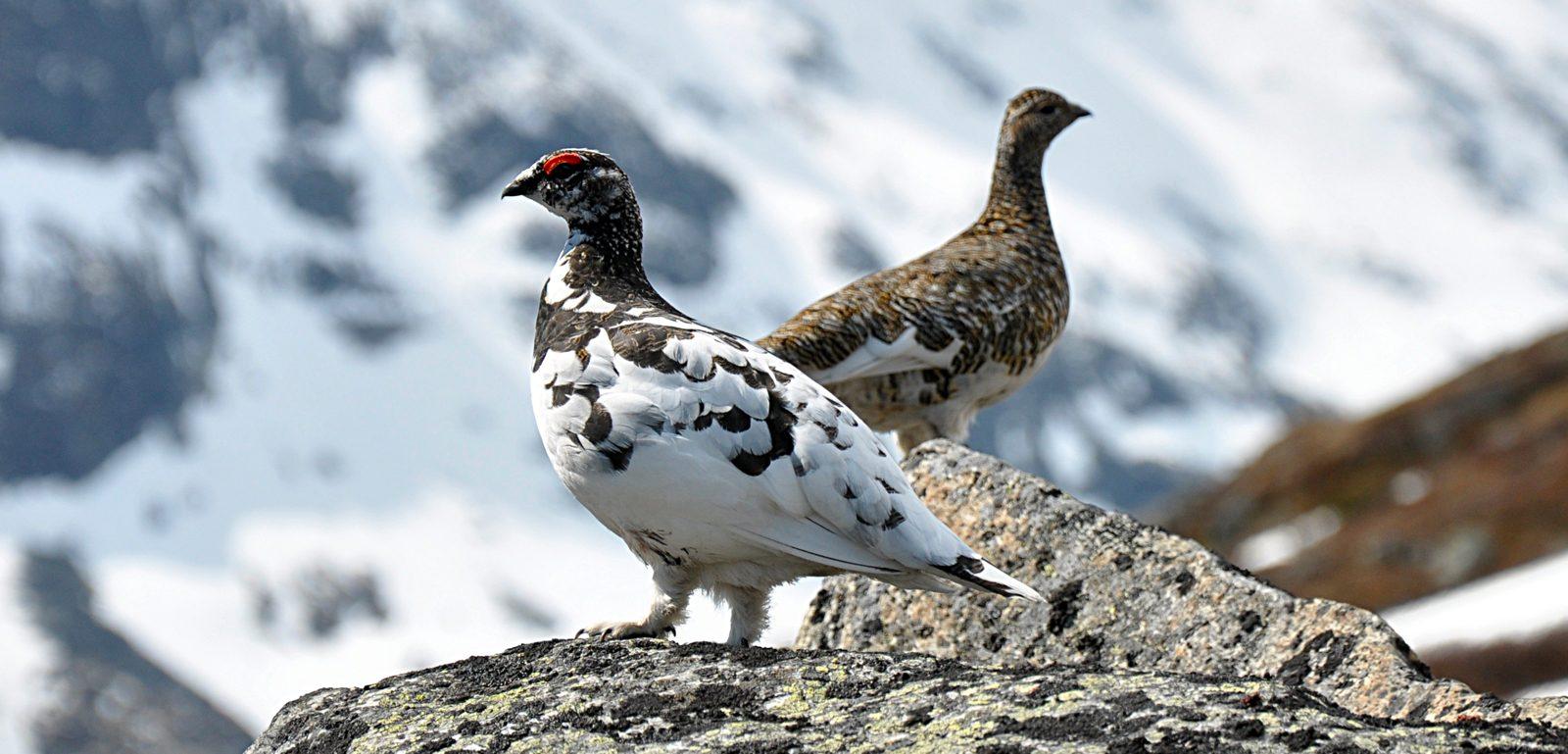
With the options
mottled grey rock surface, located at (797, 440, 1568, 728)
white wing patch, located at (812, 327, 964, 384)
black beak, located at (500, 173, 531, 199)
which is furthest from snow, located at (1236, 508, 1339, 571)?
black beak, located at (500, 173, 531, 199)

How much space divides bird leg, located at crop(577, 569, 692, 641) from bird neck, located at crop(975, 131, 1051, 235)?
5.11 meters

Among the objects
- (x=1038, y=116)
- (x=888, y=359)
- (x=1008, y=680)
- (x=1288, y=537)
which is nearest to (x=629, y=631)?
(x=1008, y=680)

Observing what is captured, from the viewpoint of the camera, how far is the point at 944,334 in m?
10.0

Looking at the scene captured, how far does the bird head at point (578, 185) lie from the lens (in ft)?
25.4

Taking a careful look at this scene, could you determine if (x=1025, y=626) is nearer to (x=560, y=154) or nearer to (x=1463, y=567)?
(x=560, y=154)

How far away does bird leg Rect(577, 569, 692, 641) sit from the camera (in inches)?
271

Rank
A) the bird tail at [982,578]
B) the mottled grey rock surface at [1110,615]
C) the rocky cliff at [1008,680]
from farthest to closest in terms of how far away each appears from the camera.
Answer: the mottled grey rock surface at [1110,615] < the bird tail at [982,578] < the rocky cliff at [1008,680]

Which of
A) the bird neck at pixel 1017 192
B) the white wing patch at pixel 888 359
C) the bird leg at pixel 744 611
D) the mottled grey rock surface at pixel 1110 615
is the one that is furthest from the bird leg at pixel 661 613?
the bird neck at pixel 1017 192

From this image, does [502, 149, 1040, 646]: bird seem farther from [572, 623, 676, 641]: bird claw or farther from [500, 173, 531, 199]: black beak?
[500, 173, 531, 199]: black beak

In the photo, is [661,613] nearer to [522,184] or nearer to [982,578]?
[982,578]

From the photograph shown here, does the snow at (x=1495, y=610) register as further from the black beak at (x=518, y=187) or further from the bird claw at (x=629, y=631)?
the bird claw at (x=629, y=631)

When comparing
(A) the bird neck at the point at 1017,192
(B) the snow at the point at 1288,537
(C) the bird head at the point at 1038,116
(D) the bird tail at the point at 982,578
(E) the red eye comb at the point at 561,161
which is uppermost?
(B) the snow at the point at 1288,537

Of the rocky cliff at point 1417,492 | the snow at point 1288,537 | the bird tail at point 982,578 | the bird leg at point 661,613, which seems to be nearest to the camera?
the bird tail at point 982,578

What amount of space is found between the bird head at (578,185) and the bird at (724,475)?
911 mm
